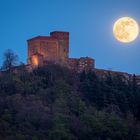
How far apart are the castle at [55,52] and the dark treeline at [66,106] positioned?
195cm

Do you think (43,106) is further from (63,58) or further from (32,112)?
(63,58)

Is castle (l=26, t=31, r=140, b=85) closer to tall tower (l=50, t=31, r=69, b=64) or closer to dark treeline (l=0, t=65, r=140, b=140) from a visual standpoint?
tall tower (l=50, t=31, r=69, b=64)

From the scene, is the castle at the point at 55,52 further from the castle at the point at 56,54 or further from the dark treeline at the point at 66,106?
the dark treeline at the point at 66,106

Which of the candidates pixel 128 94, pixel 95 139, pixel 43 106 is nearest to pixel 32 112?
pixel 43 106

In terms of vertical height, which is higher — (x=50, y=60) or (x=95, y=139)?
(x=50, y=60)

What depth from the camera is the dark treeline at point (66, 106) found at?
76188 mm

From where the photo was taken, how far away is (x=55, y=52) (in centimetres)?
9100

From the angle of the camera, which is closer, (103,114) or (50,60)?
(103,114)

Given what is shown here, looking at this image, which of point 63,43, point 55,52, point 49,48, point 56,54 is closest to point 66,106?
point 56,54

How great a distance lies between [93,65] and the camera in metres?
92.5

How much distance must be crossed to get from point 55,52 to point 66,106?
1080 cm

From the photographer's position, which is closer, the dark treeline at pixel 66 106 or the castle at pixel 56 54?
the dark treeline at pixel 66 106

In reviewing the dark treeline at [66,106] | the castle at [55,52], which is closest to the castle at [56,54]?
the castle at [55,52]

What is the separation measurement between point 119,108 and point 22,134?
14.4 metres
